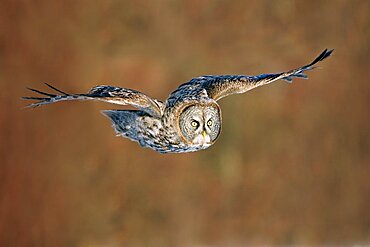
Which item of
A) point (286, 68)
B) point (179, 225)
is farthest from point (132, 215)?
point (286, 68)

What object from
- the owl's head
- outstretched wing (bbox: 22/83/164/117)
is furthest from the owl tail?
the owl's head

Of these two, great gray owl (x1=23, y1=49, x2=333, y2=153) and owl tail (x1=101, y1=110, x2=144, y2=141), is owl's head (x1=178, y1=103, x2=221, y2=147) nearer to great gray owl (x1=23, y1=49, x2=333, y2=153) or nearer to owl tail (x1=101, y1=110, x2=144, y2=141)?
great gray owl (x1=23, y1=49, x2=333, y2=153)

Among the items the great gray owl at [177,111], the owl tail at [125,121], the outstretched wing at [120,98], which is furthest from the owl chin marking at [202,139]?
the owl tail at [125,121]

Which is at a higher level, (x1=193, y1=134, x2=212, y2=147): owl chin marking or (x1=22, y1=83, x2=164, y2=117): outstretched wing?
(x1=22, y1=83, x2=164, y2=117): outstretched wing

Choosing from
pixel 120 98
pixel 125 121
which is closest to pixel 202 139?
pixel 120 98

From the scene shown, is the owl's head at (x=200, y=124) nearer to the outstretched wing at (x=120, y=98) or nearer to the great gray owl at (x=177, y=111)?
the great gray owl at (x=177, y=111)

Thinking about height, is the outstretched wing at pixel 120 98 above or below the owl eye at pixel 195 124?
above

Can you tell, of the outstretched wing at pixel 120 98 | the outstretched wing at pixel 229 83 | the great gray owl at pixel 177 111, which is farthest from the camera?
the outstretched wing at pixel 229 83
